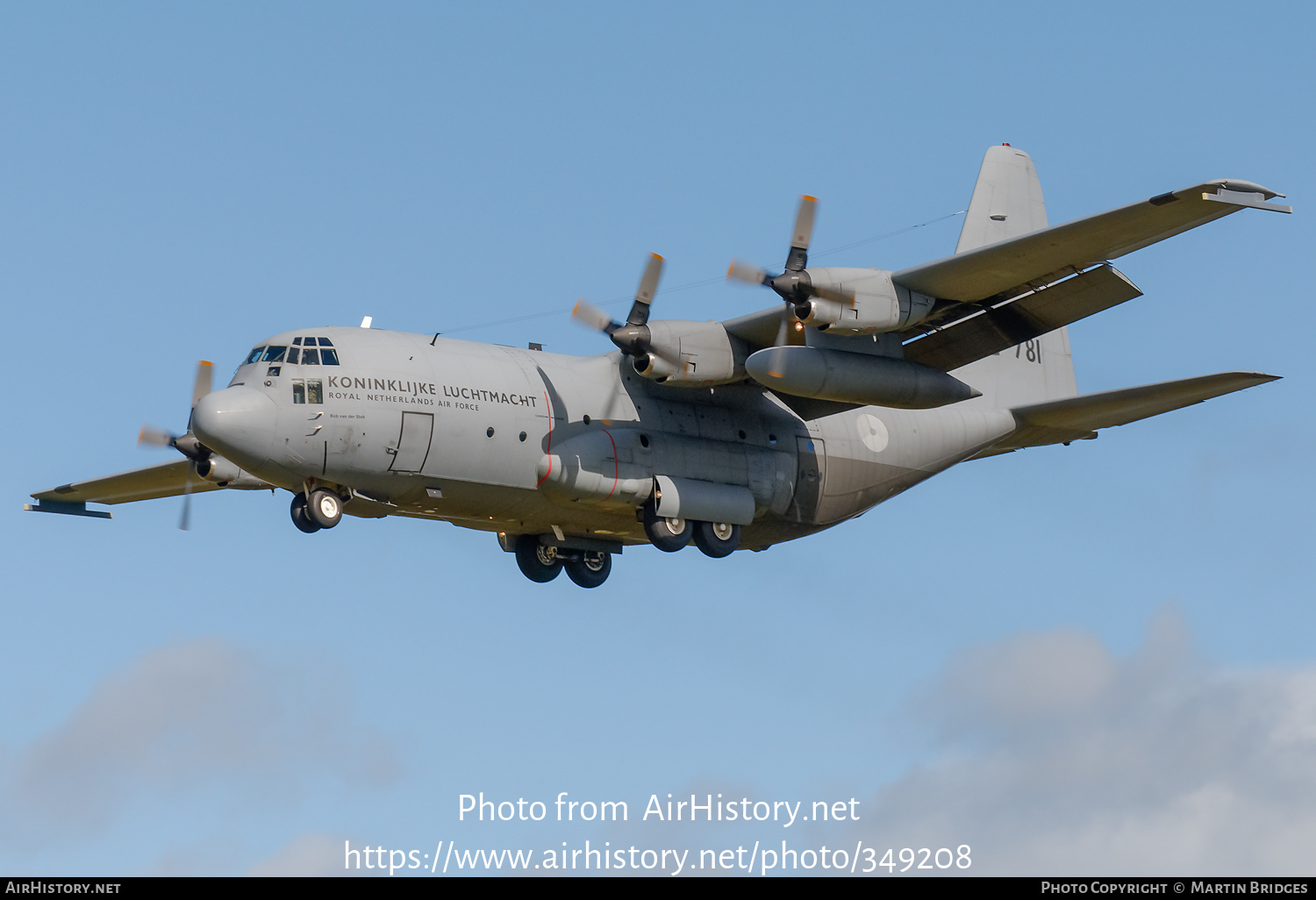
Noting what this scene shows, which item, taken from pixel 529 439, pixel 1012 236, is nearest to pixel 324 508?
pixel 529 439

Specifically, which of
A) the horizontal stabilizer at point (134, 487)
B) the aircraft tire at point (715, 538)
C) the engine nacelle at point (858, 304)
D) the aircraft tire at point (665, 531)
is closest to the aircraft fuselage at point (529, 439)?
the aircraft tire at point (665, 531)

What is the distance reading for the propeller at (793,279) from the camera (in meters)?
21.9

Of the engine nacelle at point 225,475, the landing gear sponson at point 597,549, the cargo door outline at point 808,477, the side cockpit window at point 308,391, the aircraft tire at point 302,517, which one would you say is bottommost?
the aircraft tire at point 302,517

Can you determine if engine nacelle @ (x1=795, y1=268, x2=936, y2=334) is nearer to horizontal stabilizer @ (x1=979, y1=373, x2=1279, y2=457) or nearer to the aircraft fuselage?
the aircraft fuselage

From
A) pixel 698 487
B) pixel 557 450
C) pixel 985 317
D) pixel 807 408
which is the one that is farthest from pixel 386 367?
pixel 985 317

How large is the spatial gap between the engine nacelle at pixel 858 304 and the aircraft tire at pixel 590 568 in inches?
191

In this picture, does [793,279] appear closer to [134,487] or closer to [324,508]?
[324,508]

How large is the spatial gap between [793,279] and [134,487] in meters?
11.2

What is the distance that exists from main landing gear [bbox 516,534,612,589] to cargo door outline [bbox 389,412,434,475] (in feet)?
10.4

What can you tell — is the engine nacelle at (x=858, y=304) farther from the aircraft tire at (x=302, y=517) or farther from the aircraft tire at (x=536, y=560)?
the aircraft tire at (x=302, y=517)

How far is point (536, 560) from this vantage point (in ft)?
79.5

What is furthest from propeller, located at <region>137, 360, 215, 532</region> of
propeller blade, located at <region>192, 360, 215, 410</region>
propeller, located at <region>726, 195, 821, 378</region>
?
propeller, located at <region>726, 195, 821, 378</region>
